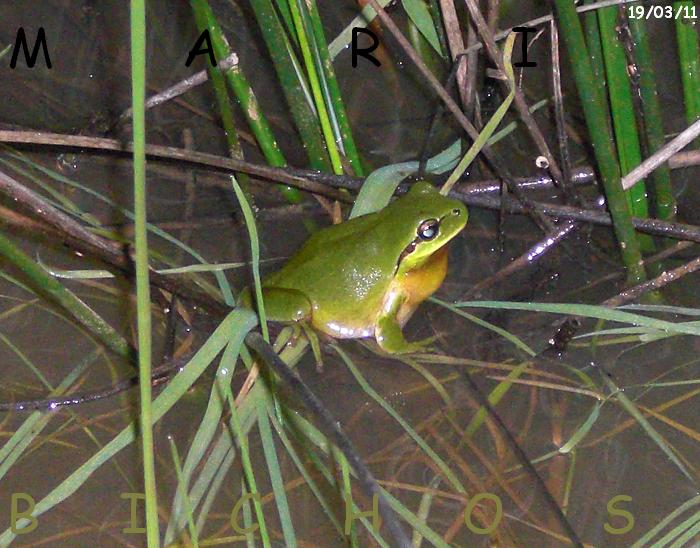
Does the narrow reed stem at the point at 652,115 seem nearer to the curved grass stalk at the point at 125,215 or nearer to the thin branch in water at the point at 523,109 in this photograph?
the thin branch in water at the point at 523,109

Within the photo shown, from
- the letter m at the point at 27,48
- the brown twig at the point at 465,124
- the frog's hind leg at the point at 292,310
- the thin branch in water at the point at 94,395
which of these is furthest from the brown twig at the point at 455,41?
the letter m at the point at 27,48

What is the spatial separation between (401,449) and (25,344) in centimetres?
118

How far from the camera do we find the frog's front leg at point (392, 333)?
79.8 inches

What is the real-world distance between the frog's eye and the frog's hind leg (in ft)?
1.17

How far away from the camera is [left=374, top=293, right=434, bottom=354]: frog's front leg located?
203 cm

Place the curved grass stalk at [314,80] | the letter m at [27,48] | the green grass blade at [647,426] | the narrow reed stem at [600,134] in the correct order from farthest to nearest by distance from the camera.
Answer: the letter m at [27,48], the curved grass stalk at [314,80], the green grass blade at [647,426], the narrow reed stem at [600,134]

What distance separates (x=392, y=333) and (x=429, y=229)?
31 cm

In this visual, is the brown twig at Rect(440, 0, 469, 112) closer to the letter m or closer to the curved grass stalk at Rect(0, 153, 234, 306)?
the curved grass stalk at Rect(0, 153, 234, 306)

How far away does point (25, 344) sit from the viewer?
7.28 ft

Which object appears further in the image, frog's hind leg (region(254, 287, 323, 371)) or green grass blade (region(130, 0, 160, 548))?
frog's hind leg (region(254, 287, 323, 371))

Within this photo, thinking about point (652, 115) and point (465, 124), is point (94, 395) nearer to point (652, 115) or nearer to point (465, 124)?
point (465, 124)

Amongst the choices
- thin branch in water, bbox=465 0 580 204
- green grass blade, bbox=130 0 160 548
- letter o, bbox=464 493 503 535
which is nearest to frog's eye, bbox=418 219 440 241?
thin branch in water, bbox=465 0 580 204

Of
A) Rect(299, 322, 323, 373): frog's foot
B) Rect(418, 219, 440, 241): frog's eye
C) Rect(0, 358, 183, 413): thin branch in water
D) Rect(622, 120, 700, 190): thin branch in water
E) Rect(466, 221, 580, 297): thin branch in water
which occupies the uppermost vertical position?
Rect(418, 219, 440, 241): frog's eye

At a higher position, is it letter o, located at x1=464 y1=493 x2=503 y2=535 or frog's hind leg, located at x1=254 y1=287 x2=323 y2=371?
frog's hind leg, located at x1=254 y1=287 x2=323 y2=371
